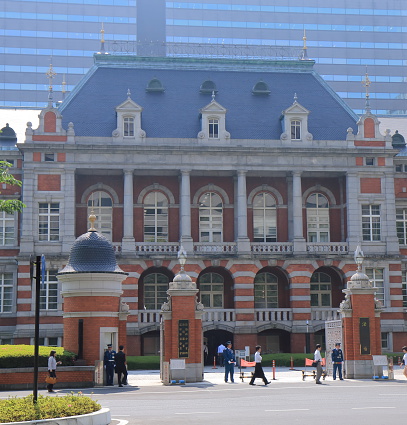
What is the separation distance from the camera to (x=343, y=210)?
55.8 meters

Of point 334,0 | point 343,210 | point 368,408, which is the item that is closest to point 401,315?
point 343,210

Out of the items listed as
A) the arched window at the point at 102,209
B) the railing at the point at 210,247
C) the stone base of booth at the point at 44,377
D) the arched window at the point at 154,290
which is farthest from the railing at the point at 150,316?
the stone base of booth at the point at 44,377

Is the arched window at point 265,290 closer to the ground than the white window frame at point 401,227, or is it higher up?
closer to the ground

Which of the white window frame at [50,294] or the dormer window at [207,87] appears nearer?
the white window frame at [50,294]

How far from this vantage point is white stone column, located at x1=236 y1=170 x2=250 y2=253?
5322 centimetres

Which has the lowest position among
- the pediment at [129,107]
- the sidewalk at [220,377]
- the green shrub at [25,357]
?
the sidewalk at [220,377]

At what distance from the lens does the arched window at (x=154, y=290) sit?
179 ft

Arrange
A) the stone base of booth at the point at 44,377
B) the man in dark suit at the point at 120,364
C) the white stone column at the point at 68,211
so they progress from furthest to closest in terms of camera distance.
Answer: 1. the white stone column at the point at 68,211
2. the man in dark suit at the point at 120,364
3. the stone base of booth at the point at 44,377

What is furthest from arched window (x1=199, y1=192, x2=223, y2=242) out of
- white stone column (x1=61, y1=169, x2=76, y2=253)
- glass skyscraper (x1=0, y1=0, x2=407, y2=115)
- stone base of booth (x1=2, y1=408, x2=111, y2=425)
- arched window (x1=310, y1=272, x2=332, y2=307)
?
glass skyscraper (x1=0, y1=0, x2=407, y2=115)

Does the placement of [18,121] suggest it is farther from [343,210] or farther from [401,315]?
[401,315]

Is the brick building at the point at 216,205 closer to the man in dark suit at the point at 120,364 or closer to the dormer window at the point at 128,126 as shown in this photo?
the dormer window at the point at 128,126

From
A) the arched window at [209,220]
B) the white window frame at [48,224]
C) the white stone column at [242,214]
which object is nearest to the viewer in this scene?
the white window frame at [48,224]

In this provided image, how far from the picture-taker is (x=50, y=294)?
5175cm

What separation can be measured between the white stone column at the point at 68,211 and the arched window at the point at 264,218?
36.8ft
